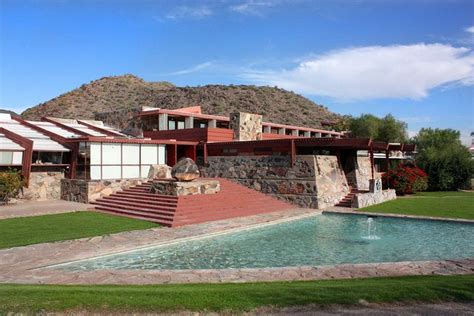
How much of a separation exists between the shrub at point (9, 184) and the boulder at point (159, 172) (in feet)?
22.6

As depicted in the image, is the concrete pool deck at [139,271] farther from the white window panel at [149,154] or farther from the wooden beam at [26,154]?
the white window panel at [149,154]

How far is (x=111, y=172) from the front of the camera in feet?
72.8

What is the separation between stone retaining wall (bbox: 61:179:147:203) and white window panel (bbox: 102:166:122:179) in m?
0.50

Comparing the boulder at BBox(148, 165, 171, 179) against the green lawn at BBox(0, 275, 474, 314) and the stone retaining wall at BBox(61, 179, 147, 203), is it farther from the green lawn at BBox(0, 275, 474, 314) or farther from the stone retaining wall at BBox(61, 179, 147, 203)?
the green lawn at BBox(0, 275, 474, 314)

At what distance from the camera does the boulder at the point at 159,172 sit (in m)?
23.6

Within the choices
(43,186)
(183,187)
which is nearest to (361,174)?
(183,187)

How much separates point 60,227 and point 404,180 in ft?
75.9

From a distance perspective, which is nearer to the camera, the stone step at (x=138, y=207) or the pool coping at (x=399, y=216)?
the pool coping at (x=399, y=216)

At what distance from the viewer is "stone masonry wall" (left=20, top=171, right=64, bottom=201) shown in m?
21.5

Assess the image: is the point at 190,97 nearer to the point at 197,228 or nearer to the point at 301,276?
the point at 197,228

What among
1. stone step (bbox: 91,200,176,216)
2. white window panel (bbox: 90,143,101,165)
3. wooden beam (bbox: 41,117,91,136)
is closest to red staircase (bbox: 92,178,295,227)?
stone step (bbox: 91,200,176,216)

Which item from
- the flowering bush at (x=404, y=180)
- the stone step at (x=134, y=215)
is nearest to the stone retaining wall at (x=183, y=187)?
the stone step at (x=134, y=215)

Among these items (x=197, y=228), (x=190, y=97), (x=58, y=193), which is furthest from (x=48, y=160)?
(x=190, y=97)

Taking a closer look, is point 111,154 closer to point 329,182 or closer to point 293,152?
point 293,152
